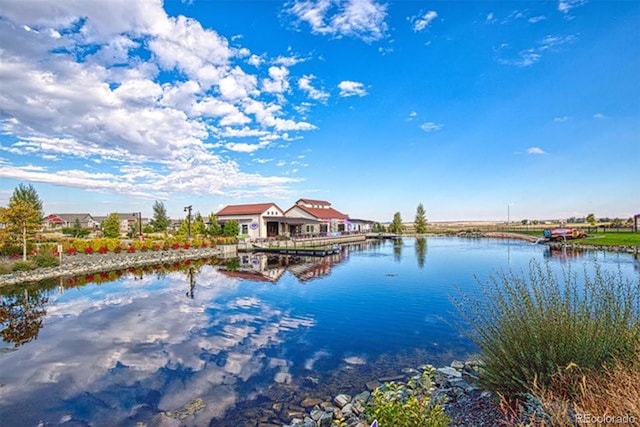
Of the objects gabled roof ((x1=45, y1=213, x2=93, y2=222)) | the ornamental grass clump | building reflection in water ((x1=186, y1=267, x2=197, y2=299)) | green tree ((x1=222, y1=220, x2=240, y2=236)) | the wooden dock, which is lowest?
building reflection in water ((x1=186, y1=267, x2=197, y2=299))

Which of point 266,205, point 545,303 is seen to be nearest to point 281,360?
point 545,303

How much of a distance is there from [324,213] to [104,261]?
99.1 ft

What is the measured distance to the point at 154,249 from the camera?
25297mm

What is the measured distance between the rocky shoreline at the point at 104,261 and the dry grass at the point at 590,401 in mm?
19277

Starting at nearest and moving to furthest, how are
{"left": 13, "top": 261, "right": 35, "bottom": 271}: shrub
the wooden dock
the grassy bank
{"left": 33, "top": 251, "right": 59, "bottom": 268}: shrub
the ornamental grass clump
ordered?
1. the grassy bank
2. the ornamental grass clump
3. {"left": 13, "top": 261, "right": 35, "bottom": 271}: shrub
4. {"left": 33, "top": 251, "right": 59, "bottom": 268}: shrub
5. the wooden dock

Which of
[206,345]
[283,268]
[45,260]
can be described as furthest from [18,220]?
[206,345]

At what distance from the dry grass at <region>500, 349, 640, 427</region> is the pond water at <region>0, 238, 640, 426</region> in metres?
3.33

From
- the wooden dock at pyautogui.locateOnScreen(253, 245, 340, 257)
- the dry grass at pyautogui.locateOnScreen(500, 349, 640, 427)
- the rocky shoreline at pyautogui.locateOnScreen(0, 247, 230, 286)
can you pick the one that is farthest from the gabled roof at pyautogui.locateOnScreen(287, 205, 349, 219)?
the dry grass at pyautogui.locateOnScreen(500, 349, 640, 427)

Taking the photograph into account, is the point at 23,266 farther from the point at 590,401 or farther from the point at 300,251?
the point at 590,401

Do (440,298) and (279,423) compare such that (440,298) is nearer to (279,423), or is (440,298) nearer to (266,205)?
(279,423)

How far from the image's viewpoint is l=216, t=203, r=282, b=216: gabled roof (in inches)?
1462

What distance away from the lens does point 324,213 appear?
4747cm

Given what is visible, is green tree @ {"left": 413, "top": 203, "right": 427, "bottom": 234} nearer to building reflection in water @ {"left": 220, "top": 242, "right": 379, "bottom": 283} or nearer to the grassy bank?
building reflection in water @ {"left": 220, "top": 242, "right": 379, "bottom": 283}

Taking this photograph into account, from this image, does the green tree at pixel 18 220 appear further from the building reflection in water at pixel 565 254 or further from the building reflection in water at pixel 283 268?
the building reflection in water at pixel 565 254
